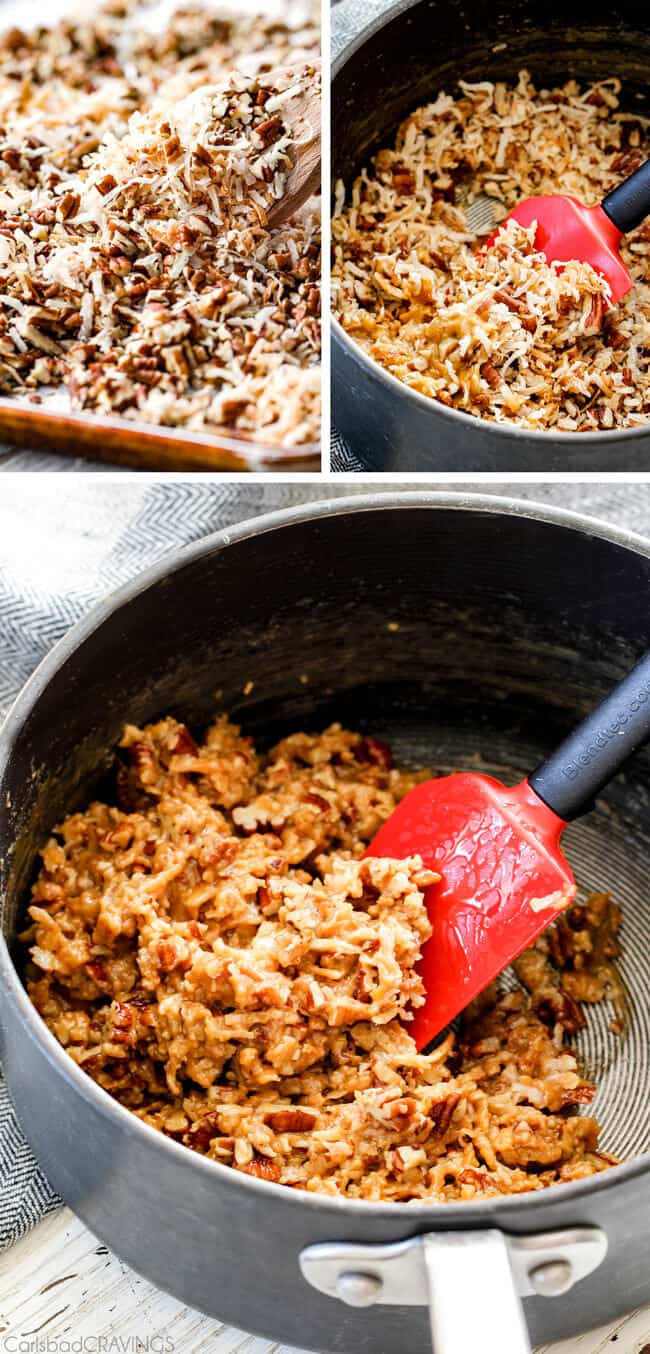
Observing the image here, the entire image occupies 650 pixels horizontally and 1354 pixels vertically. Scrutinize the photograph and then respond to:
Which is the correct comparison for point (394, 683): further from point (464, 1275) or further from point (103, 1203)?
point (464, 1275)

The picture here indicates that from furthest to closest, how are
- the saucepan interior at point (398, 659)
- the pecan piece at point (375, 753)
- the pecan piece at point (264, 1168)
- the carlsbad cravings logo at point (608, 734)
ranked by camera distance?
the pecan piece at point (375, 753), the saucepan interior at point (398, 659), the carlsbad cravings logo at point (608, 734), the pecan piece at point (264, 1168)

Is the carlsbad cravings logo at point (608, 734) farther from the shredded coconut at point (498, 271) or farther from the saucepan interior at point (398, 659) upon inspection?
the shredded coconut at point (498, 271)

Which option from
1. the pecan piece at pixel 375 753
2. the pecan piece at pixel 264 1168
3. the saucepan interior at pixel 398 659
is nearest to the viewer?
the pecan piece at pixel 264 1168

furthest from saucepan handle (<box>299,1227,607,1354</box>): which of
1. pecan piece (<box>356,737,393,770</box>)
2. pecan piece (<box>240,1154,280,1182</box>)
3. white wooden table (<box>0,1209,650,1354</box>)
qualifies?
pecan piece (<box>356,737,393,770</box>)

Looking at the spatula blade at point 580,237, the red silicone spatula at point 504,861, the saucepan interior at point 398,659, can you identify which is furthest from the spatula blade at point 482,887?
the spatula blade at point 580,237

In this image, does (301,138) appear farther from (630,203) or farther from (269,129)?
(630,203)

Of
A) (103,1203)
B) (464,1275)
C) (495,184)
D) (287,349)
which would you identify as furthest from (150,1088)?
(495,184)

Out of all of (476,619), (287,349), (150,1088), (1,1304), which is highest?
(287,349)
